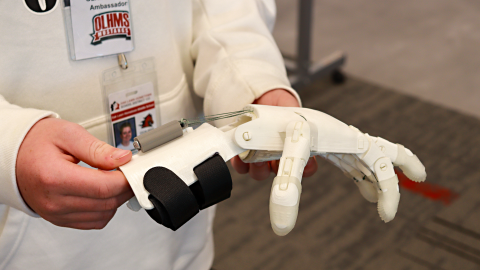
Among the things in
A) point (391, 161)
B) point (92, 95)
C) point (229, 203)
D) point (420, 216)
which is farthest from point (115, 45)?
point (420, 216)

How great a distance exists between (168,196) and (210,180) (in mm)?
54

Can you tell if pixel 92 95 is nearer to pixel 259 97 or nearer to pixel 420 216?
pixel 259 97

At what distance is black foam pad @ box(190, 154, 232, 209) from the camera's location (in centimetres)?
51

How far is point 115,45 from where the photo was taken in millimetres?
628

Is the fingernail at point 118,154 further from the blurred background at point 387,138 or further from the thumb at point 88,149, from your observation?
the blurred background at point 387,138

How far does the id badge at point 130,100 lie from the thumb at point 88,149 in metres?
0.16

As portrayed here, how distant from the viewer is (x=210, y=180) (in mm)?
Result: 516

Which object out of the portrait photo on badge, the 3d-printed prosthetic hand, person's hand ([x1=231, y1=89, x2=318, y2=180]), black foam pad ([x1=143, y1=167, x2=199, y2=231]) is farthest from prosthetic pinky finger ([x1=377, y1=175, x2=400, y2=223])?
the portrait photo on badge

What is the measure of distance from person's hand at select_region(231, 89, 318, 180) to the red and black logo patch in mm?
220

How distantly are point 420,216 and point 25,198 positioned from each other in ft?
4.87

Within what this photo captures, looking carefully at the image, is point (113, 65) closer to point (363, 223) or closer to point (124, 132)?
point (124, 132)

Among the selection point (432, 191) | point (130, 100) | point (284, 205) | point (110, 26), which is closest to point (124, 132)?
point (130, 100)

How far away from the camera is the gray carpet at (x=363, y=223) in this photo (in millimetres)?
1499

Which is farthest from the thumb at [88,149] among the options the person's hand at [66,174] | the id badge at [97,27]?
the id badge at [97,27]
